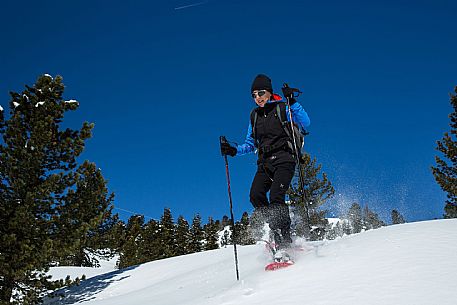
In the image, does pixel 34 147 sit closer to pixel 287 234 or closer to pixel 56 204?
pixel 56 204

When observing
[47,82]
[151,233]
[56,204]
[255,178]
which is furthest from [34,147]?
[151,233]

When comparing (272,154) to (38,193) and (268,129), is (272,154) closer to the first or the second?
(268,129)

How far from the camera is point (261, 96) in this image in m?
5.18

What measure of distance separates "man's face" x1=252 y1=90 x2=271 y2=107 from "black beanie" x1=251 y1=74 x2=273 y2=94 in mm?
53

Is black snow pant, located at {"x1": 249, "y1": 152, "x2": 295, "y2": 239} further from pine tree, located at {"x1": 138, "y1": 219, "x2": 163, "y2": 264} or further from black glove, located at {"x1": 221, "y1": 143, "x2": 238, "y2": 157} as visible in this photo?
pine tree, located at {"x1": 138, "y1": 219, "x2": 163, "y2": 264}

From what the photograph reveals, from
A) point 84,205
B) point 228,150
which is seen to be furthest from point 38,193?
point 228,150

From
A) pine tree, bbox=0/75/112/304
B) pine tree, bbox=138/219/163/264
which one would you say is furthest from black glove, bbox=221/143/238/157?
pine tree, bbox=138/219/163/264

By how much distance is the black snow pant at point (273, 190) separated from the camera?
4.47 metres

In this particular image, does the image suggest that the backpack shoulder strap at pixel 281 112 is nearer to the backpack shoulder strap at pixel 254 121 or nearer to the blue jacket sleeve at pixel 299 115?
the blue jacket sleeve at pixel 299 115

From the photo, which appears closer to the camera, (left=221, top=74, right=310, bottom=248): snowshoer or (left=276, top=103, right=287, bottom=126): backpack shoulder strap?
(left=221, top=74, right=310, bottom=248): snowshoer

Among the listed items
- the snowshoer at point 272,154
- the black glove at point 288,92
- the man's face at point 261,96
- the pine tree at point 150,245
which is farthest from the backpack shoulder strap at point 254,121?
the pine tree at point 150,245

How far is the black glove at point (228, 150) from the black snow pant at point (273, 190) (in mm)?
632

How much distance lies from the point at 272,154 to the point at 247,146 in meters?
0.74

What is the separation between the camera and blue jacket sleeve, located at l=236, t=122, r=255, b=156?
5535 millimetres
